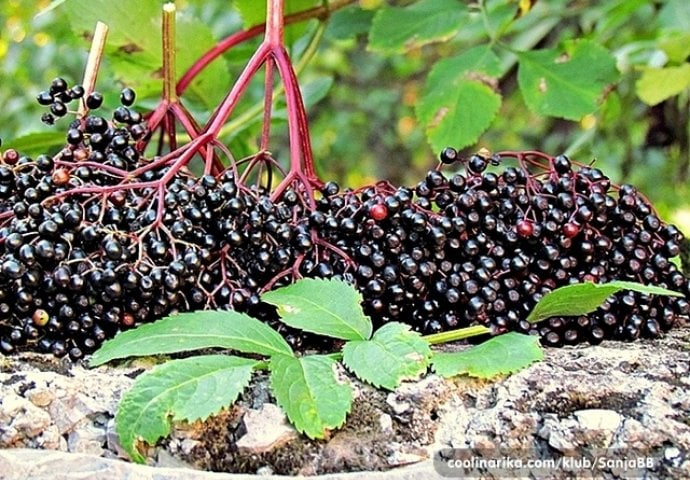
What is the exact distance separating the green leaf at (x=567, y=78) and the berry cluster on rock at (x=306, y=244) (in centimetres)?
51

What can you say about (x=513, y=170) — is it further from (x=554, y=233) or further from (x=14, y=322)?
(x=14, y=322)

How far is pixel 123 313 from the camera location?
3.31ft

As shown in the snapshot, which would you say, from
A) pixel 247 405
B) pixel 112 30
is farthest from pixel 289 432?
pixel 112 30

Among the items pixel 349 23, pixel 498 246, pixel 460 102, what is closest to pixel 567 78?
pixel 460 102

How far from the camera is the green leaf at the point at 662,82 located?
6.38 ft

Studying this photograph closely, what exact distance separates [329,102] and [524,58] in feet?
12.9

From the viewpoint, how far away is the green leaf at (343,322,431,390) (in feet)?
2.90

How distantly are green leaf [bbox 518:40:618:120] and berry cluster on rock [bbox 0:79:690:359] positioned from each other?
506mm

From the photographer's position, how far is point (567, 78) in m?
1.65

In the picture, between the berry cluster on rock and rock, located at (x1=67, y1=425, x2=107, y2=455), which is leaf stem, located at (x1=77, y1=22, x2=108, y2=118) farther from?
rock, located at (x1=67, y1=425, x2=107, y2=455)

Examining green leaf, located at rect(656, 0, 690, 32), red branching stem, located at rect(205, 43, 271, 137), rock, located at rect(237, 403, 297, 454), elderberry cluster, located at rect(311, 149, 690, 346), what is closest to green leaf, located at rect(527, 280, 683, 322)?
elderberry cluster, located at rect(311, 149, 690, 346)

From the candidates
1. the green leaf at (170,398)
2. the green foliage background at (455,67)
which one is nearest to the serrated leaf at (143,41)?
the green foliage background at (455,67)

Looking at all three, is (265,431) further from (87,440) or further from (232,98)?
(232,98)

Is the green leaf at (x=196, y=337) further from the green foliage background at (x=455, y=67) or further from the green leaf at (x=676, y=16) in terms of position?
the green leaf at (x=676, y=16)
